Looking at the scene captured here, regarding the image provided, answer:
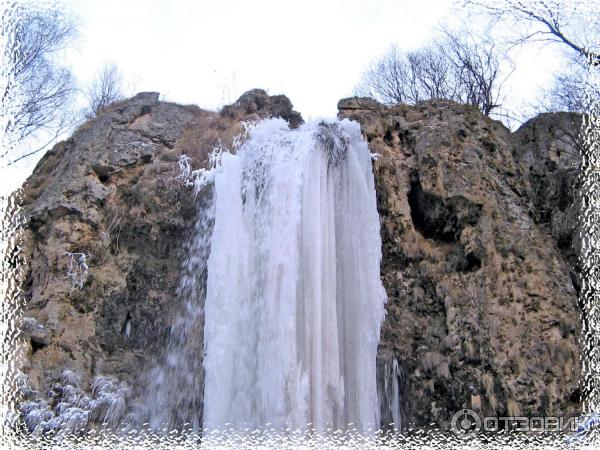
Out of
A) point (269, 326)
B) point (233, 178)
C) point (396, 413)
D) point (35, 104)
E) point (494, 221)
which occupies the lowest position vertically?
point (396, 413)

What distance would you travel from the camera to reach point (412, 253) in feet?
29.6

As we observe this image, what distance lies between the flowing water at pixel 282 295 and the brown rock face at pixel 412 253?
41 cm

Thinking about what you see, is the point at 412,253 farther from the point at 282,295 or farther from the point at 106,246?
the point at 106,246

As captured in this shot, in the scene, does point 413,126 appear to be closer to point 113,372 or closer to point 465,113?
point 465,113

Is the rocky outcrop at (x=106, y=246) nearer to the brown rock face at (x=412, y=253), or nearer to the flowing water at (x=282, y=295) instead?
the brown rock face at (x=412, y=253)

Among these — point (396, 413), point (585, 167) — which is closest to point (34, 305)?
point (396, 413)

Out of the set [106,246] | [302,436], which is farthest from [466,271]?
[106,246]

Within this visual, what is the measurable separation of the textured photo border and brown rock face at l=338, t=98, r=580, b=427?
0.22m

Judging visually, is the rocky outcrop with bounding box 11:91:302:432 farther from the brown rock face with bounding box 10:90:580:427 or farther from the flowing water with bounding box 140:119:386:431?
the flowing water with bounding box 140:119:386:431

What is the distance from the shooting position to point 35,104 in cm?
1220

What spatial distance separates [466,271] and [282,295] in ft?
8.95

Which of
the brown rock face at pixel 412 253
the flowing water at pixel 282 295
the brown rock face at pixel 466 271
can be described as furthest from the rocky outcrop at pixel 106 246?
the brown rock face at pixel 466 271

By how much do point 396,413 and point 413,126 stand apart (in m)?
4.68

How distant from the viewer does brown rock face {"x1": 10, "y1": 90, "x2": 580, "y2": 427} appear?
793cm
